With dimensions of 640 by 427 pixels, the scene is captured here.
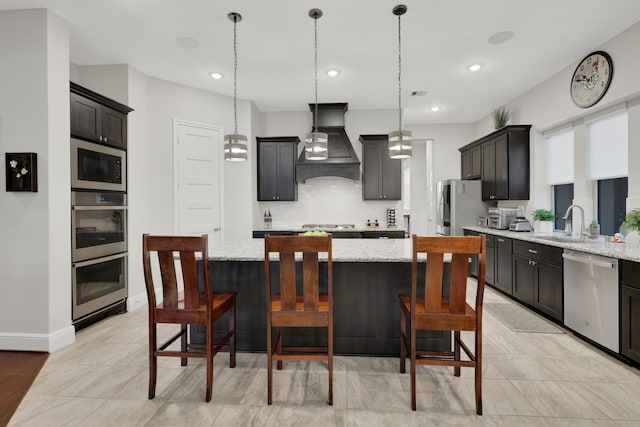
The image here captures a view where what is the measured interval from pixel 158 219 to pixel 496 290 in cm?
500

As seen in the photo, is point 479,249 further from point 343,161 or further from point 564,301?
point 343,161

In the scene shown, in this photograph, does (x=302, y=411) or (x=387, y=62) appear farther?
(x=387, y=62)

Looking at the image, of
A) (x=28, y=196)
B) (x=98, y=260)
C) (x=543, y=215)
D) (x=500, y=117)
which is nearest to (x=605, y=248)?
(x=543, y=215)

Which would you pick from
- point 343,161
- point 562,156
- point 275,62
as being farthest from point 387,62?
point 562,156

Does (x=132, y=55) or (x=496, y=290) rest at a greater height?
(x=132, y=55)

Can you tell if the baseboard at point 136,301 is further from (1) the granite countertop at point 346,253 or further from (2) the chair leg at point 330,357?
(2) the chair leg at point 330,357

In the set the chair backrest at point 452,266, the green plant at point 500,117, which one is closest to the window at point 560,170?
the green plant at point 500,117

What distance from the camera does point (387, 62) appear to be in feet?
12.8

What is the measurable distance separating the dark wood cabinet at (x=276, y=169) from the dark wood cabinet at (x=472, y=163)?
10.4 ft

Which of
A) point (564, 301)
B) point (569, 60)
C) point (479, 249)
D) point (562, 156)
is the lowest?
point (564, 301)

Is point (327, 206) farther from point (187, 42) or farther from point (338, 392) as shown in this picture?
point (338, 392)

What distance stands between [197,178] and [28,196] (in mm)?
2044

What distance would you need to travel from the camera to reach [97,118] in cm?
339

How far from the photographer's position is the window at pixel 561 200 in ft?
14.2
